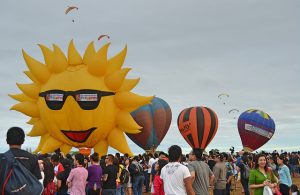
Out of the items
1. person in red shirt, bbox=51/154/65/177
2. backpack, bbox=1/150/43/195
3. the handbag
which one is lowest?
the handbag

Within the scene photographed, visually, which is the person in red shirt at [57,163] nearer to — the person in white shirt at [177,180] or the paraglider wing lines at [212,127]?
the person in white shirt at [177,180]

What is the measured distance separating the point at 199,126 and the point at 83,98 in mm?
12715

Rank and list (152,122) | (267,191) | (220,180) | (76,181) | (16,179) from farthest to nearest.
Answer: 1. (152,122)
2. (220,180)
3. (76,181)
4. (267,191)
5. (16,179)

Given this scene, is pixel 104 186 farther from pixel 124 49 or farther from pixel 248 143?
pixel 248 143

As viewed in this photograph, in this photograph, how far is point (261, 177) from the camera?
23.6 feet

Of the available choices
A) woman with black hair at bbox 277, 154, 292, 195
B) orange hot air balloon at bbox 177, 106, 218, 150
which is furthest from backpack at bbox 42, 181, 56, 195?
orange hot air balloon at bbox 177, 106, 218, 150

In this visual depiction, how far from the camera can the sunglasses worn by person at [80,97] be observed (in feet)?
54.2

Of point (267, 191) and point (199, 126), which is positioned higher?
point (199, 126)

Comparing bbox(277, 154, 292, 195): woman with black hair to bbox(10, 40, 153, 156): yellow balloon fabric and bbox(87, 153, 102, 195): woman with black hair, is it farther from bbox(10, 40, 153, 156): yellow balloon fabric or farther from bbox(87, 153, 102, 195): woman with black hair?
bbox(10, 40, 153, 156): yellow balloon fabric

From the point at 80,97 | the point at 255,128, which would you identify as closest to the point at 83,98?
the point at 80,97

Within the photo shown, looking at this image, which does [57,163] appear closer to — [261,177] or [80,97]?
[261,177]

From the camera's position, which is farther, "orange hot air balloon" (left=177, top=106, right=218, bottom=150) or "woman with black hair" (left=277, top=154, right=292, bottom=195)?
"orange hot air balloon" (left=177, top=106, right=218, bottom=150)

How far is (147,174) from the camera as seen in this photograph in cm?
1897

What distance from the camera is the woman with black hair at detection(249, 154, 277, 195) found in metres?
7.14
